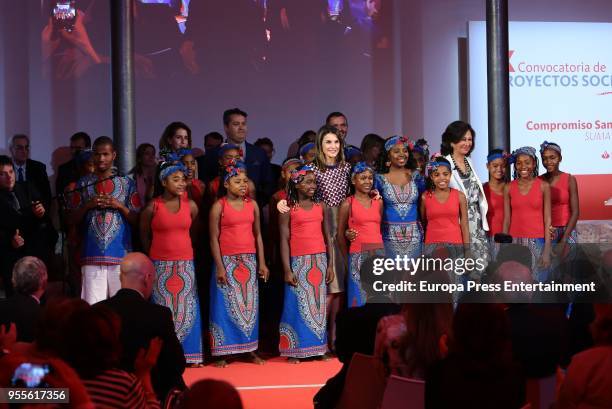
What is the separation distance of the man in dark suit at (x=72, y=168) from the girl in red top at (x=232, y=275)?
1554mm

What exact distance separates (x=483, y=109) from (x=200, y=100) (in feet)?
9.27

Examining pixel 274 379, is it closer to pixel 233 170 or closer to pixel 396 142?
pixel 233 170

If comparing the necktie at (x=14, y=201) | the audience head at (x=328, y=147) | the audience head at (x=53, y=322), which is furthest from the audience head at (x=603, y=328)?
the necktie at (x=14, y=201)

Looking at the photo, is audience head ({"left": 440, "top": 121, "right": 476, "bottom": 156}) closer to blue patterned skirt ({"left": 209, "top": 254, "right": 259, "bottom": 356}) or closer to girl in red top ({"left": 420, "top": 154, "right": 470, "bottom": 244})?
girl in red top ({"left": 420, "top": 154, "right": 470, "bottom": 244})

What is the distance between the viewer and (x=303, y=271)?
22.4ft

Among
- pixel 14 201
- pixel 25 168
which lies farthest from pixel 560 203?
pixel 25 168

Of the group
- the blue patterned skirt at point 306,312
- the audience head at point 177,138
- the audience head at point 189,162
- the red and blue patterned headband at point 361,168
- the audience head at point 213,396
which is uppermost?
the audience head at point 177,138

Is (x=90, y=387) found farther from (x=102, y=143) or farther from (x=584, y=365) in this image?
(x=102, y=143)

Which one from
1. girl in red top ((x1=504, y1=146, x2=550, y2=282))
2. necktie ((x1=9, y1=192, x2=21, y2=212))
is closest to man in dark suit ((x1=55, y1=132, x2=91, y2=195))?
necktie ((x1=9, y1=192, x2=21, y2=212))

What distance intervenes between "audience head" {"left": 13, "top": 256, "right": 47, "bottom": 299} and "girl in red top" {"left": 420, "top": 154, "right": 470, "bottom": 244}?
3.08 meters

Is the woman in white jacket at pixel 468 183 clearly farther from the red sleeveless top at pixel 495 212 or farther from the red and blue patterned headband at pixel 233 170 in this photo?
the red and blue patterned headband at pixel 233 170

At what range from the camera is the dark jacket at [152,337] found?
401cm

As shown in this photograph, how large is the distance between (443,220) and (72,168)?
3030 millimetres

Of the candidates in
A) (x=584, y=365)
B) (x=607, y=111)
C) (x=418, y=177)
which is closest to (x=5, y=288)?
(x=418, y=177)
